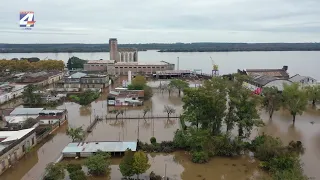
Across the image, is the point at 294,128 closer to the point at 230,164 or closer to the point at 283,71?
the point at 230,164

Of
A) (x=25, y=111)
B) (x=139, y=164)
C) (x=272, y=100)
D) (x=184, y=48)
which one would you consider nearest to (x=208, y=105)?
(x=139, y=164)

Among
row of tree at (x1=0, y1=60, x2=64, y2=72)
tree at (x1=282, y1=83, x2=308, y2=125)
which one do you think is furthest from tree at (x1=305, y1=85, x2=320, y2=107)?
row of tree at (x1=0, y1=60, x2=64, y2=72)

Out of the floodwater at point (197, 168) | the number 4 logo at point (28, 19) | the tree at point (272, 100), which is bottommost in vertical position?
the floodwater at point (197, 168)

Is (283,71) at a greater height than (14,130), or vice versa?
(283,71)

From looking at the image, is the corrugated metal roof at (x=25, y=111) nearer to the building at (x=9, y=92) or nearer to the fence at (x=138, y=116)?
the fence at (x=138, y=116)

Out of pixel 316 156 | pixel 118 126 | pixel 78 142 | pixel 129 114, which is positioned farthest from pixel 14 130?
pixel 316 156

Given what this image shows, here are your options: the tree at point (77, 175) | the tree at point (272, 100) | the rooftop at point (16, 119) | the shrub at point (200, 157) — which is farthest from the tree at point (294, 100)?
the rooftop at point (16, 119)
